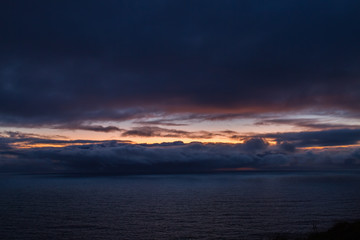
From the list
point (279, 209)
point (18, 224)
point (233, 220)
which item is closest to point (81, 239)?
point (18, 224)

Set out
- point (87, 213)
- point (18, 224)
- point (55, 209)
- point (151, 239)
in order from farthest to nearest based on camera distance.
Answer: point (55, 209)
point (87, 213)
point (18, 224)
point (151, 239)

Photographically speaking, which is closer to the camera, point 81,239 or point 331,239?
point 331,239

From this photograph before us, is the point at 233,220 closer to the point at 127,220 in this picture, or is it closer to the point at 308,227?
the point at 308,227

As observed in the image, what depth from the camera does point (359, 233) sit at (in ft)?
139

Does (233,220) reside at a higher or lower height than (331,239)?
lower

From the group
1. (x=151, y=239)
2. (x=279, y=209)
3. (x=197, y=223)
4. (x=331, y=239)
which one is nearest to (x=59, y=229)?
(x=151, y=239)

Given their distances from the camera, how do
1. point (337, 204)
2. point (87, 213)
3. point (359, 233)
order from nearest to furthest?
point (359, 233) < point (87, 213) < point (337, 204)

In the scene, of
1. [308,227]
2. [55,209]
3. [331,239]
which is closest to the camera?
[331,239]

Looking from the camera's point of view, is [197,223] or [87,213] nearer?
[197,223]

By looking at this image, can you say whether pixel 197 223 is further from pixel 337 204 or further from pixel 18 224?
pixel 337 204

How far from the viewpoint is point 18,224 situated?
252 feet

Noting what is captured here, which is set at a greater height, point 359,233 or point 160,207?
point 359,233

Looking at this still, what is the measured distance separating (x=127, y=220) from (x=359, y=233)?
60815 millimetres

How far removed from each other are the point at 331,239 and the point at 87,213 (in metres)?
75.7
